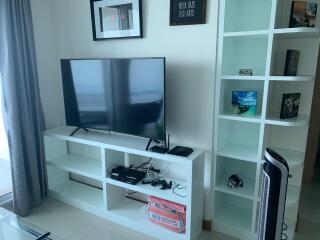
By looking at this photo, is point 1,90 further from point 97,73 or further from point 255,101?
point 255,101

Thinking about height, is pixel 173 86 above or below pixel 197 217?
above

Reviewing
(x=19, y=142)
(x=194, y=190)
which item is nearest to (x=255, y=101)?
(x=194, y=190)

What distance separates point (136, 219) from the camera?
2.13 m

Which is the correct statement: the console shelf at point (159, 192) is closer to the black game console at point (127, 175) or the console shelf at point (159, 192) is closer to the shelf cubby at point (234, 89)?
the black game console at point (127, 175)

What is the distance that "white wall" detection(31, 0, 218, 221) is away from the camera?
192 centimetres

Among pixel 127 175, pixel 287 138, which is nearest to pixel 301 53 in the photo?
pixel 287 138

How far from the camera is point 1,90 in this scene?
215cm

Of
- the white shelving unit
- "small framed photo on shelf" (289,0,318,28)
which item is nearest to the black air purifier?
the white shelving unit

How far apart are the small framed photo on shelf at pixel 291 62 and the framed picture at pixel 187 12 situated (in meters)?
0.62

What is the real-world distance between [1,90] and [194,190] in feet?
5.78

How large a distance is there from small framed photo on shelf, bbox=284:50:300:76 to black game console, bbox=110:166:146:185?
1.34 m

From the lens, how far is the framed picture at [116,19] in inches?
82.7

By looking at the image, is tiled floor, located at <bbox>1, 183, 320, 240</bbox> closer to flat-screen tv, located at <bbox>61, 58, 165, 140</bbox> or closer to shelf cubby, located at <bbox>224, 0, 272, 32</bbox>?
flat-screen tv, located at <bbox>61, 58, 165, 140</bbox>

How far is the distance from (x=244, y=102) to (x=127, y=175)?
109cm
